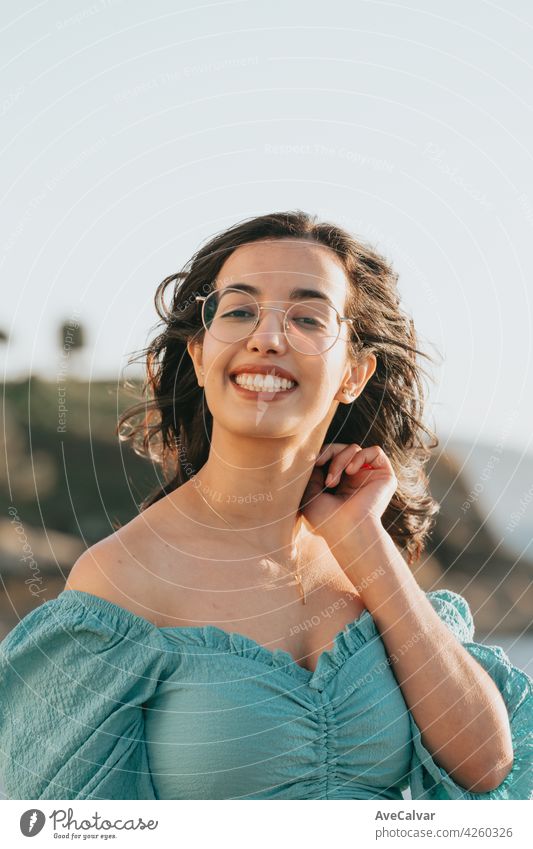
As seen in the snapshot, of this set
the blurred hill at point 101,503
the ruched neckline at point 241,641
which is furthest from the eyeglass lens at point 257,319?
the blurred hill at point 101,503

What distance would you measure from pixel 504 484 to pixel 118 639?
27.1ft

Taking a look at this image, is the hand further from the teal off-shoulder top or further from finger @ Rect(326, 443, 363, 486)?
the teal off-shoulder top

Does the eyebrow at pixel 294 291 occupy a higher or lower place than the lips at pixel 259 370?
higher

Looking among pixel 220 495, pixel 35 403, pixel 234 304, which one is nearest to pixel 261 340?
pixel 234 304

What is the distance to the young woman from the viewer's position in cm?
230

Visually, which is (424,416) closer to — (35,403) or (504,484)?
(35,403)

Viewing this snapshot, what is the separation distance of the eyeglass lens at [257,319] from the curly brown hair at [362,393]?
13 cm

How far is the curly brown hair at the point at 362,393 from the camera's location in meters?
2.78

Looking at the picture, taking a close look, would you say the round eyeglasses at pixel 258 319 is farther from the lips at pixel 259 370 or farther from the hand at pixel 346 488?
the hand at pixel 346 488

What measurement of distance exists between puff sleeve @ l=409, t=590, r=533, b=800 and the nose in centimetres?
92

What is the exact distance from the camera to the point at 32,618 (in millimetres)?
2373

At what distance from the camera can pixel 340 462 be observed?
2.87m

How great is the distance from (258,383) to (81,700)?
2.73ft

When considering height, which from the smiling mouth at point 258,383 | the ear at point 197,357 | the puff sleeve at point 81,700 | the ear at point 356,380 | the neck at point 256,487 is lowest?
the puff sleeve at point 81,700
